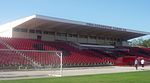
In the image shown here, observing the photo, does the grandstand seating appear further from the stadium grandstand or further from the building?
the building

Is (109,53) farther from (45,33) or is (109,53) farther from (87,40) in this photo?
(45,33)

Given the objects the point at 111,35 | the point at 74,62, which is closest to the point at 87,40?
the point at 111,35

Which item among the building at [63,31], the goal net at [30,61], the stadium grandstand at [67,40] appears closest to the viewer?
the goal net at [30,61]

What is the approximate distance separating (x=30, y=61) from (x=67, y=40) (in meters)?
23.6

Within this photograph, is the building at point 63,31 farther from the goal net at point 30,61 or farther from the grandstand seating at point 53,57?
the goal net at point 30,61

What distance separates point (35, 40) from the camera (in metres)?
46.0

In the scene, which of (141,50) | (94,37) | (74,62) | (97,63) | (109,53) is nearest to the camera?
(74,62)

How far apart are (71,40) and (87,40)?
12.9 ft

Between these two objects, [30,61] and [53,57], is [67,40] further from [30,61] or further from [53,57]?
[30,61]

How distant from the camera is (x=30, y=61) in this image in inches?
1179

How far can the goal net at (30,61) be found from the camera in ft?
90.2

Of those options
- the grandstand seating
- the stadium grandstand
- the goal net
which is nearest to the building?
the stadium grandstand

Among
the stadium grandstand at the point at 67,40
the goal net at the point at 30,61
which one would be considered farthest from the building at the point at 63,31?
the goal net at the point at 30,61

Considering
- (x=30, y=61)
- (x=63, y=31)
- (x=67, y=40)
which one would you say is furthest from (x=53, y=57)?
(x=67, y=40)
